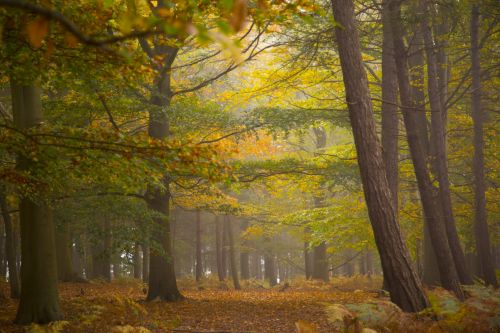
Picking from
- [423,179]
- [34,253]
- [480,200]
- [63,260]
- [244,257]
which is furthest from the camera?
[244,257]

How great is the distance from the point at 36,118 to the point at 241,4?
760 centimetres

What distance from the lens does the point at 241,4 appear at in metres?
1.95

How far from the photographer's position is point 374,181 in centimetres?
724

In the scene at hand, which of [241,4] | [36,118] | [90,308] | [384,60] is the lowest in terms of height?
[90,308]

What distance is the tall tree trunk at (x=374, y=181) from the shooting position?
695 centimetres

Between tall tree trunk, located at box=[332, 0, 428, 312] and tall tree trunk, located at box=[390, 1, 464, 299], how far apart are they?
8.67 ft

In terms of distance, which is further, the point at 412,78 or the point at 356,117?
the point at 412,78

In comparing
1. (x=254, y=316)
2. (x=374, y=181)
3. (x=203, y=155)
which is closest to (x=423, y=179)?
(x=374, y=181)

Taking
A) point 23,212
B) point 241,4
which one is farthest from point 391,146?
point 241,4

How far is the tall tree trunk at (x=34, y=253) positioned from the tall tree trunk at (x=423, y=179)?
298 inches

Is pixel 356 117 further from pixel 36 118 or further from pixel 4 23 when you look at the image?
pixel 36 118

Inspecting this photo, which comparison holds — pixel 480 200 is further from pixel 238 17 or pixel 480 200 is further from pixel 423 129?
pixel 238 17

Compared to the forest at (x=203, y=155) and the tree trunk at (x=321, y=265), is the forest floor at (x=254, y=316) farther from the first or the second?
the tree trunk at (x=321, y=265)

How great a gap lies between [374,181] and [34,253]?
6.21m
